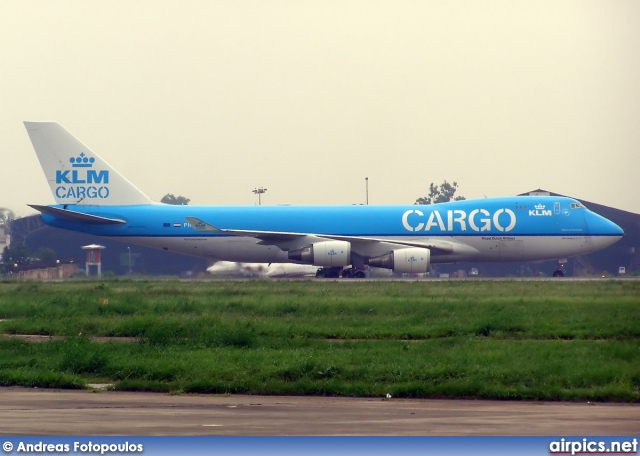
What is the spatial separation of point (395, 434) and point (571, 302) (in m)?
16.3

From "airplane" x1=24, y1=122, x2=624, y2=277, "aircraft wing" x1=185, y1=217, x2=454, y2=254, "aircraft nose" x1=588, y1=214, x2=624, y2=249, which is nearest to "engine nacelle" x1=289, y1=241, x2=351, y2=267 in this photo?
"airplane" x1=24, y1=122, x2=624, y2=277

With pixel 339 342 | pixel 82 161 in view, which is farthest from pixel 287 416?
pixel 82 161

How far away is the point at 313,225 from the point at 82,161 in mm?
10346

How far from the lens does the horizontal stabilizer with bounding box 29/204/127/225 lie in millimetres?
39094

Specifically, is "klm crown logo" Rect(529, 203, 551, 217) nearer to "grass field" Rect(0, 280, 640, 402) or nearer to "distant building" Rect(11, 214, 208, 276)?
"grass field" Rect(0, 280, 640, 402)

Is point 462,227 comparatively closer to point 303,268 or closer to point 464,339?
point 303,268

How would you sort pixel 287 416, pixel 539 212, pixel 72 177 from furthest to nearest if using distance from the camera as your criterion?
1. pixel 72 177
2. pixel 539 212
3. pixel 287 416

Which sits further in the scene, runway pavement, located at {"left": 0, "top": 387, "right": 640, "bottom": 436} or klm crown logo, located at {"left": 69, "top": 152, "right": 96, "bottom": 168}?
klm crown logo, located at {"left": 69, "top": 152, "right": 96, "bottom": 168}

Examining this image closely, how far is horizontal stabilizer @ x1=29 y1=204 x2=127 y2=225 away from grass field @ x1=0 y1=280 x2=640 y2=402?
9206 mm

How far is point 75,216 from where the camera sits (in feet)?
129

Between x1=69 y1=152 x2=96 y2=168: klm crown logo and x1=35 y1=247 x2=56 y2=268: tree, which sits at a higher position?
x1=69 y1=152 x2=96 y2=168: klm crown logo

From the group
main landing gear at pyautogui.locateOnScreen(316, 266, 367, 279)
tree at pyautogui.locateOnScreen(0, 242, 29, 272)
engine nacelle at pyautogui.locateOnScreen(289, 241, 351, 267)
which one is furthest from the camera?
tree at pyautogui.locateOnScreen(0, 242, 29, 272)

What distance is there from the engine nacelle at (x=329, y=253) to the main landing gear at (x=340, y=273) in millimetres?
1590

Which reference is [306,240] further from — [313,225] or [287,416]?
[287,416]
